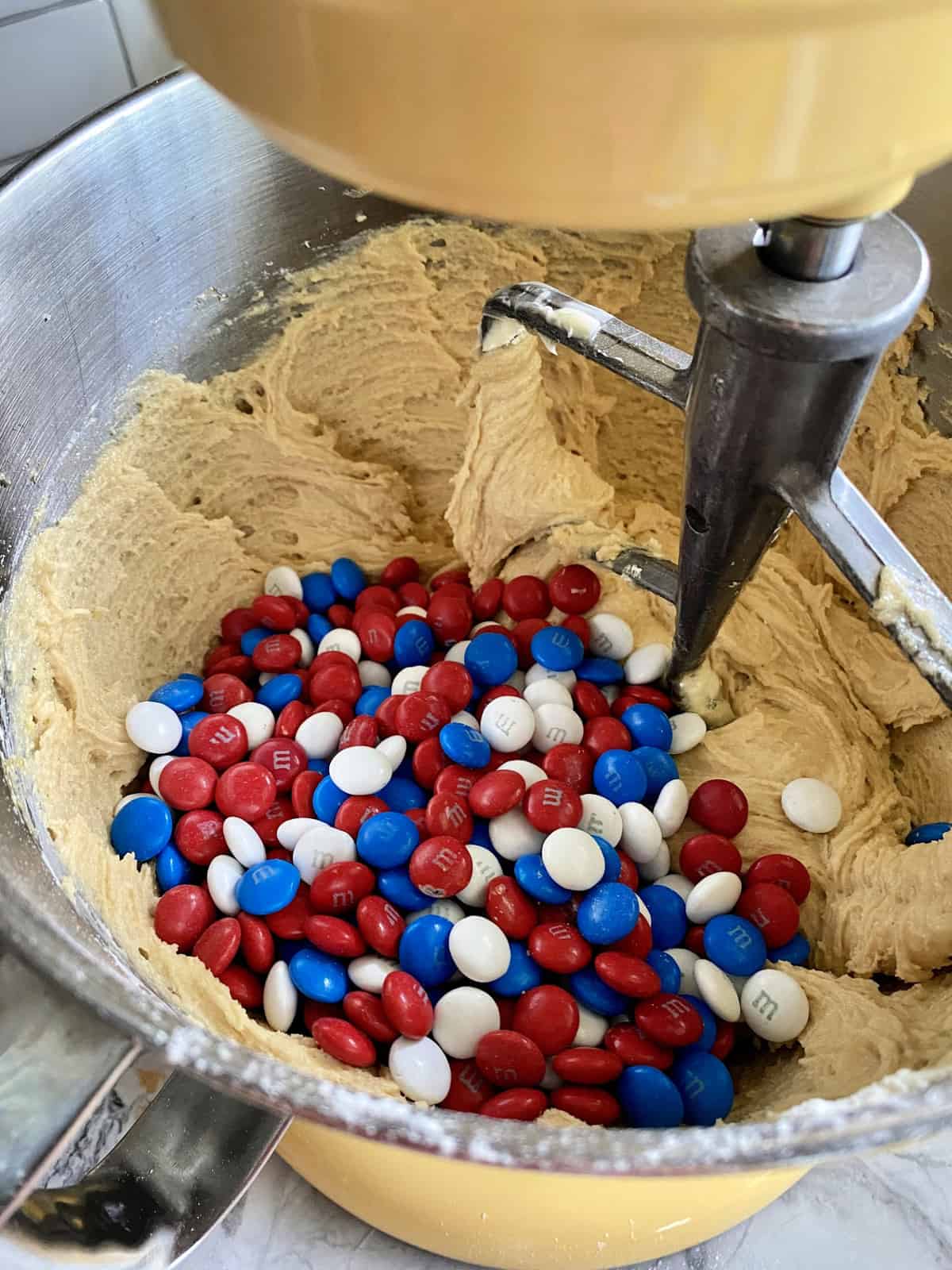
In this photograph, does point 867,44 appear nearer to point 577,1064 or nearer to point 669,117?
point 669,117

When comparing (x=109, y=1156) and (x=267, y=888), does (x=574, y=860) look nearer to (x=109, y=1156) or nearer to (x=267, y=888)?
(x=267, y=888)

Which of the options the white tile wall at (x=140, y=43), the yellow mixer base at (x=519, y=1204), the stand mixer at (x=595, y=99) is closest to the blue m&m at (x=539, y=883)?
the yellow mixer base at (x=519, y=1204)

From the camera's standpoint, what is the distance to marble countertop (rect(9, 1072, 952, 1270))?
780mm

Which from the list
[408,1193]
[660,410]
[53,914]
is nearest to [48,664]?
[53,914]

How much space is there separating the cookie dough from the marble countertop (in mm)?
170

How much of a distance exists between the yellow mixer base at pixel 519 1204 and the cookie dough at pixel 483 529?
0.22 feet

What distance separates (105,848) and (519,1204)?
0.36 metres

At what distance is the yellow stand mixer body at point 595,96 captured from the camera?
8.9 inches

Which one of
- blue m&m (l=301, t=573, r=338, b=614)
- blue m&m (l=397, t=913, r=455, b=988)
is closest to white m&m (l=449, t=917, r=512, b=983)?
blue m&m (l=397, t=913, r=455, b=988)

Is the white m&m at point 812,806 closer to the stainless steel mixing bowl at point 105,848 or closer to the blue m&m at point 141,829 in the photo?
the stainless steel mixing bowl at point 105,848

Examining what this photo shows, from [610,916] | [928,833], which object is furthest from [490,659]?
[928,833]

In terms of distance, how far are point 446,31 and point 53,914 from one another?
0.44m

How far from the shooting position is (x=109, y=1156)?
55cm

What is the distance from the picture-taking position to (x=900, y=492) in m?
0.82
